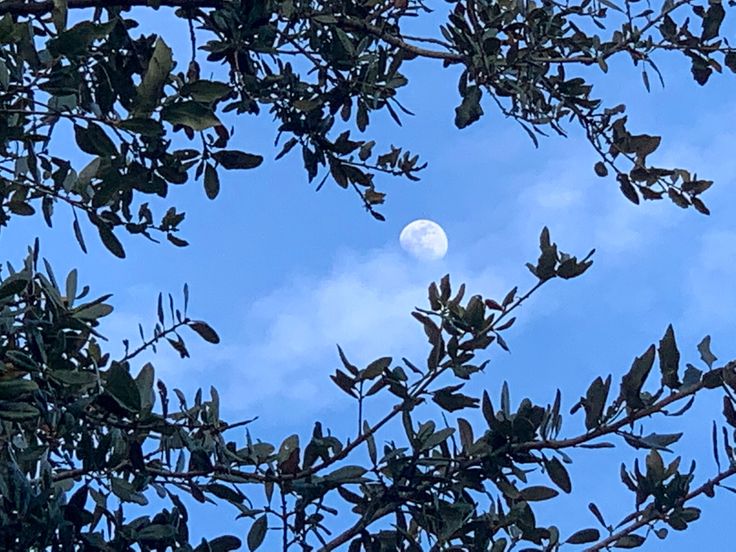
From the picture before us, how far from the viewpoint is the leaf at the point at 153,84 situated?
58.7 inches

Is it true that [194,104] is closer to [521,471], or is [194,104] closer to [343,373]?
[343,373]

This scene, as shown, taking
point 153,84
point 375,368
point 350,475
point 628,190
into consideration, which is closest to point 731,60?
point 628,190

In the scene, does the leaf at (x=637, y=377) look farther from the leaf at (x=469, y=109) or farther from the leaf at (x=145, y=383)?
the leaf at (x=469, y=109)

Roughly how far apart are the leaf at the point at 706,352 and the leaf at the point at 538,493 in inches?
15.9

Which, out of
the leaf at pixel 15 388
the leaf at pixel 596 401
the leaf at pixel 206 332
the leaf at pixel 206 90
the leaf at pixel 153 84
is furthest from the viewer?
the leaf at pixel 206 332

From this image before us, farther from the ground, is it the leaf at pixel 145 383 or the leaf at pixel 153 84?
the leaf at pixel 153 84

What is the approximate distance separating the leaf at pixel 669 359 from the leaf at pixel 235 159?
877 mm

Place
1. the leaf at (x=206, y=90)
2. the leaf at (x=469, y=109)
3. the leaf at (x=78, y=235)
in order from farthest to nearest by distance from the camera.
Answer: the leaf at (x=469, y=109), the leaf at (x=78, y=235), the leaf at (x=206, y=90)

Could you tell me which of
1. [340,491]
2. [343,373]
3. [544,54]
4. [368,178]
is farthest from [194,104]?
[544,54]

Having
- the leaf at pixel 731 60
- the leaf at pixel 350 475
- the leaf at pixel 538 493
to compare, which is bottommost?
the leaf at pixel 538 493

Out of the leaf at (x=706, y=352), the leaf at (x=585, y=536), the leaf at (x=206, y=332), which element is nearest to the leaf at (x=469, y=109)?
the leaf at (x=206, y=332)

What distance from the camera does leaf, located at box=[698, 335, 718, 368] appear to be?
1.79 metres

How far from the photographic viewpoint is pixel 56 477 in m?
2.12

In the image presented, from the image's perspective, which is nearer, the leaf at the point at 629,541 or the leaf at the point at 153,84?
the leaf at the point at 153,84
